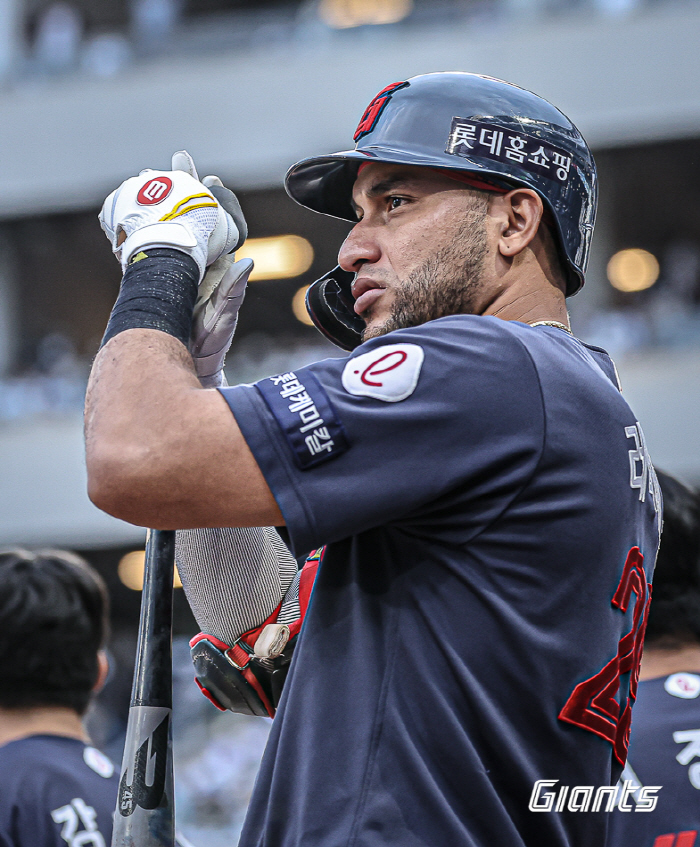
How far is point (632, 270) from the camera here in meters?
14.8

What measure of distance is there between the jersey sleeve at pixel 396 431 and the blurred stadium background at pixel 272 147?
37.7 feet

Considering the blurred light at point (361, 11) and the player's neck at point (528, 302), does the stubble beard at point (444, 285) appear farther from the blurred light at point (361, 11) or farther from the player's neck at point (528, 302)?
the blurred light at point (361, 11)

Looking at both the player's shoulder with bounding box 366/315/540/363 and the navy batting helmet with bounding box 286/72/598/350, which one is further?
the navy batting helmet with bounding box 286/72/598/350

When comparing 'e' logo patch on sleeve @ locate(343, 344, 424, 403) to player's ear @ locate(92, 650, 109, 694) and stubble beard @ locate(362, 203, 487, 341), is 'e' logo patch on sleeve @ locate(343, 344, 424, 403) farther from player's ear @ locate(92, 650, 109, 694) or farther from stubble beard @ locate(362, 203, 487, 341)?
player's ear @ locate(92, 650, 109, 694)

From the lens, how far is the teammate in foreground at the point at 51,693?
310 centimetres

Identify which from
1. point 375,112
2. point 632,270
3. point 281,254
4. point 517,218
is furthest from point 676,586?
point 281,254

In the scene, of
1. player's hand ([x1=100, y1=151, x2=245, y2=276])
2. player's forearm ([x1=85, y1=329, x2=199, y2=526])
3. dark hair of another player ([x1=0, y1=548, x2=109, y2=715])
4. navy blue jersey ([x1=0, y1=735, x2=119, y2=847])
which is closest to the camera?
player's forearm ([x1=85, y1=329, x2=199, y2=526])

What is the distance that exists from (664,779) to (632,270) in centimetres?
1272

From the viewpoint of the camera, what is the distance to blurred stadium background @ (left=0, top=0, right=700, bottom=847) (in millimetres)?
13508

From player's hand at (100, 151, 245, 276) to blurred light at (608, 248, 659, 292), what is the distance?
13.1m

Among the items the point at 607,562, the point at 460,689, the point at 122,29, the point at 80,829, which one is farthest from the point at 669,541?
the point at 122,29

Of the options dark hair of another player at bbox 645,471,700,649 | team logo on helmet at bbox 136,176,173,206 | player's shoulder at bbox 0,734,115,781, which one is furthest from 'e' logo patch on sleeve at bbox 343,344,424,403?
player's shoulder at bbox 0,734,115,781

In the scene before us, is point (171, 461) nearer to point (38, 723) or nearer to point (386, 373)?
point (386, 373)

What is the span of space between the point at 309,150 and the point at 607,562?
1347 centimetres
